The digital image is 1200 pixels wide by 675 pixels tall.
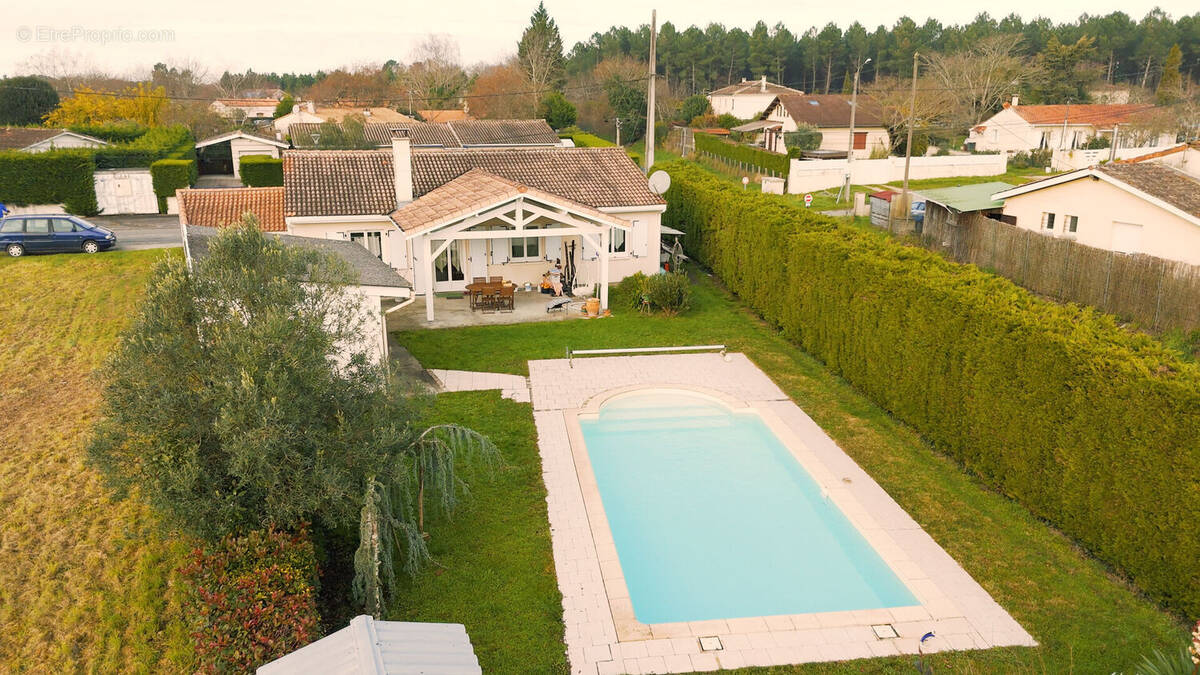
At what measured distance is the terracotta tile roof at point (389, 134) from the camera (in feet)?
150

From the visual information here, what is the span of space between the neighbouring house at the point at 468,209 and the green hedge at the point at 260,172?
1420 centimetres

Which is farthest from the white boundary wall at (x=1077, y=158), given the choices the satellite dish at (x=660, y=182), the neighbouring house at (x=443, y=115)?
the neighbouring house at (x=443, y=115)

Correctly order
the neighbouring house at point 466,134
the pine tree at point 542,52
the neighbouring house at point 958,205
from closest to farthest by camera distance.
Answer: the neighbouring house at point 958,205
the neighbouring house at point 466,134
the pine tree at point 542,52

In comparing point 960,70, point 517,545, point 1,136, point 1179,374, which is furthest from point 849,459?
point 960,70

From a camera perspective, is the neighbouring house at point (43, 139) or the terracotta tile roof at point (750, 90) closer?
the neighbouring house at point (43, 139)

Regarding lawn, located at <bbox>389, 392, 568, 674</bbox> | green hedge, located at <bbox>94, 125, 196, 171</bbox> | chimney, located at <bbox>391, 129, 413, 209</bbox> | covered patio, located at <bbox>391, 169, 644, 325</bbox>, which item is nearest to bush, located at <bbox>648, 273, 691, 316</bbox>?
covered patio, located at <bbox>391, 169, 644, 325</bbox>

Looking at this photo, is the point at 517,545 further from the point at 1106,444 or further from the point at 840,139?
the point at 840,139

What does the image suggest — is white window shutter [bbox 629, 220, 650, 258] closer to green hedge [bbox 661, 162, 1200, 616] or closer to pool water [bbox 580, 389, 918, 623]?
green hedge [bbox 661, 162, 1200, 616]

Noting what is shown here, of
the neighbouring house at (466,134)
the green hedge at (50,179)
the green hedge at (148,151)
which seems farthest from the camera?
the neighbouring house at (466,134)

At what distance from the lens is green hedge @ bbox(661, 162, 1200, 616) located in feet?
32.9

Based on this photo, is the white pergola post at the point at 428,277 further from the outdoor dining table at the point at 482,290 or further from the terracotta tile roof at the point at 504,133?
the terracotta tile roof at the point at 504,133

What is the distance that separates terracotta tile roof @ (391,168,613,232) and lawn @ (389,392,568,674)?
940 cm

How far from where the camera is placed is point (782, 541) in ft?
41.4

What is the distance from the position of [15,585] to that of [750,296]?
18.8m
